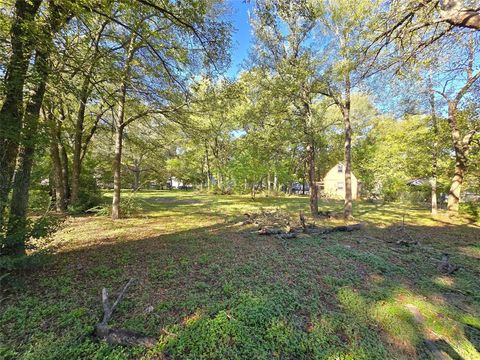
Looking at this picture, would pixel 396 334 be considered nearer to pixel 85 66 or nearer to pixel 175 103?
pixel 85 66

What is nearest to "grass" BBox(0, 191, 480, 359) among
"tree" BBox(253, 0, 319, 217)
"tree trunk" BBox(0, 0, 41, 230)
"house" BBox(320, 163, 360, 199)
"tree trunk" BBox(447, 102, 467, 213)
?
"tree trunk" BBox(0, 0, 41, 230)

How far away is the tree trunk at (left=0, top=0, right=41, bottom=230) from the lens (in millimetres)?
2781

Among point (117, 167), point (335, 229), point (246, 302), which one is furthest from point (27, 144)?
point (335, 229)

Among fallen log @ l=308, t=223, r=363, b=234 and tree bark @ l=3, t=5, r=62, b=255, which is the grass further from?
fallen log @ l=308, t=223, r=363, b=234

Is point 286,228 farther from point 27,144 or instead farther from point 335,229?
point 27,144

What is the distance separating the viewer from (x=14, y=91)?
2.91 meters

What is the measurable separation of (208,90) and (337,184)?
991 inches

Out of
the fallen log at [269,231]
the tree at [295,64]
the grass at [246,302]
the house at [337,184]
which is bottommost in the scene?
the grass at [246,302]

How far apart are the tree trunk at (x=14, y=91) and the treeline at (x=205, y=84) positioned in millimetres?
16

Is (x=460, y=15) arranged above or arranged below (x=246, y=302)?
above

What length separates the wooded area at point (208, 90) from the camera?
10.5 feet

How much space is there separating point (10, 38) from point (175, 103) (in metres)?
4.41

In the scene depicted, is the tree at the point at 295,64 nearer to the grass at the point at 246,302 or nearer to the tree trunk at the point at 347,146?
the tree trunk at the point at 347,146

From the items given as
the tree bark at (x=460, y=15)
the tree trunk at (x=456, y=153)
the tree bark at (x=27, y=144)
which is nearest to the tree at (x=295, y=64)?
the tree bark at (x=460, y=15)
